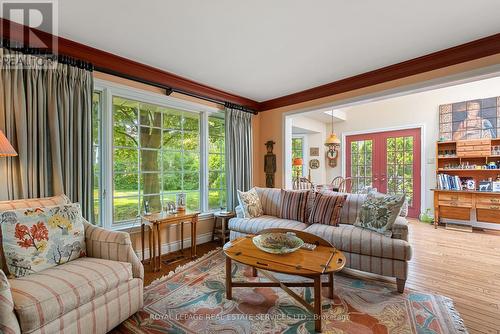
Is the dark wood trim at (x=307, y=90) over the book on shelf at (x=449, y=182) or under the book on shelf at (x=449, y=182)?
over

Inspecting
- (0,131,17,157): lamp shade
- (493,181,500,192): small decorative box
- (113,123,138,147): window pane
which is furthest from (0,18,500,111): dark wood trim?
(493,181,500,192): small decorative box

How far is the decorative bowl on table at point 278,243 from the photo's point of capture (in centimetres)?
203

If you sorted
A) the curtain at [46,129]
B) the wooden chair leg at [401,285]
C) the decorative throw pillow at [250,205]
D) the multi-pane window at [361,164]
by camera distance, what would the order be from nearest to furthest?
the curtain at [46,129], the wooden chair leg at [401,285], the decorative throw pillow at [250,205], the multi-pane window at [361,164]

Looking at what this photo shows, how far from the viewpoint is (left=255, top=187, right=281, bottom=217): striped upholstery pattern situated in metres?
3.70

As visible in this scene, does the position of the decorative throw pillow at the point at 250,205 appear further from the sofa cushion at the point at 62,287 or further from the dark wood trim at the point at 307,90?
the sofa cushion at the point at 62,287

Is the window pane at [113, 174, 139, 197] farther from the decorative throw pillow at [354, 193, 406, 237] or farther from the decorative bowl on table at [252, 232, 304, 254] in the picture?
the decorative throw pillow at [354, 193, 406, 237]

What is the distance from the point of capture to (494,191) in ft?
14.2

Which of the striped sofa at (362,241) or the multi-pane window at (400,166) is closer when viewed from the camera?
the striped sofa at (362,241)

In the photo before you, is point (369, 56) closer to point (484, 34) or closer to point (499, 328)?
point (484, 34)

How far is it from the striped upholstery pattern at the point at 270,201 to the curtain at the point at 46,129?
2311mm

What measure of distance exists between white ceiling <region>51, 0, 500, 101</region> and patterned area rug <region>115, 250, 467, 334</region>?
2472 mm

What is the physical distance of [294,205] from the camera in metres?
3.46

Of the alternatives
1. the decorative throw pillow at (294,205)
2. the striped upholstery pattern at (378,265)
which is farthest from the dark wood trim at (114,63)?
the striped upholstery pattern at (378,265)

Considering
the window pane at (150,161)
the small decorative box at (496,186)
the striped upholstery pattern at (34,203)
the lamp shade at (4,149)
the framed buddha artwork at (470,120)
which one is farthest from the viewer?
the framed buddha artwork at (470,120)
